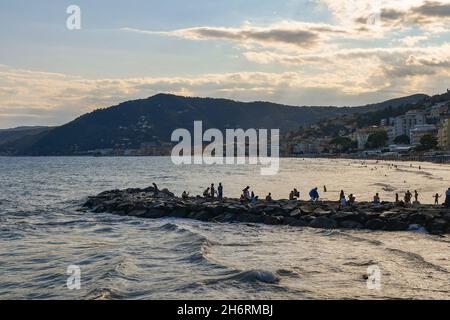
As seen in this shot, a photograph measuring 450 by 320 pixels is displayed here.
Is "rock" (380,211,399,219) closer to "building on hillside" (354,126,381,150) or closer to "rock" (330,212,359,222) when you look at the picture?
"rock" (330,212,359,222)

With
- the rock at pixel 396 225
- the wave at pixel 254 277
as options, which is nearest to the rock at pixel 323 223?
the rock at pixel 396 225

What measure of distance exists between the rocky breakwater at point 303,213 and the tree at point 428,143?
104m

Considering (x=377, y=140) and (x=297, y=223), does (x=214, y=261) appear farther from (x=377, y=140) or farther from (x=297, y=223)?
(x=377, y=140)

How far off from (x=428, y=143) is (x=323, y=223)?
112185 millimetres

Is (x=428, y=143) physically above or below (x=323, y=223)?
above

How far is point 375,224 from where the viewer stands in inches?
899

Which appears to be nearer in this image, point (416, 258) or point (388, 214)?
point (416, 258)

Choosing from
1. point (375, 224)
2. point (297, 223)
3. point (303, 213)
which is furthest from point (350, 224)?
point (303, 213)

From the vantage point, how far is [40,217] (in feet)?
99.2

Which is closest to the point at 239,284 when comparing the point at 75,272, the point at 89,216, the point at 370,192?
the point at 75,272

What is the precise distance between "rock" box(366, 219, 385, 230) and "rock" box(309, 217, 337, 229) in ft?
4.72

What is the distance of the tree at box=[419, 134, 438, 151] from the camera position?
126 m
